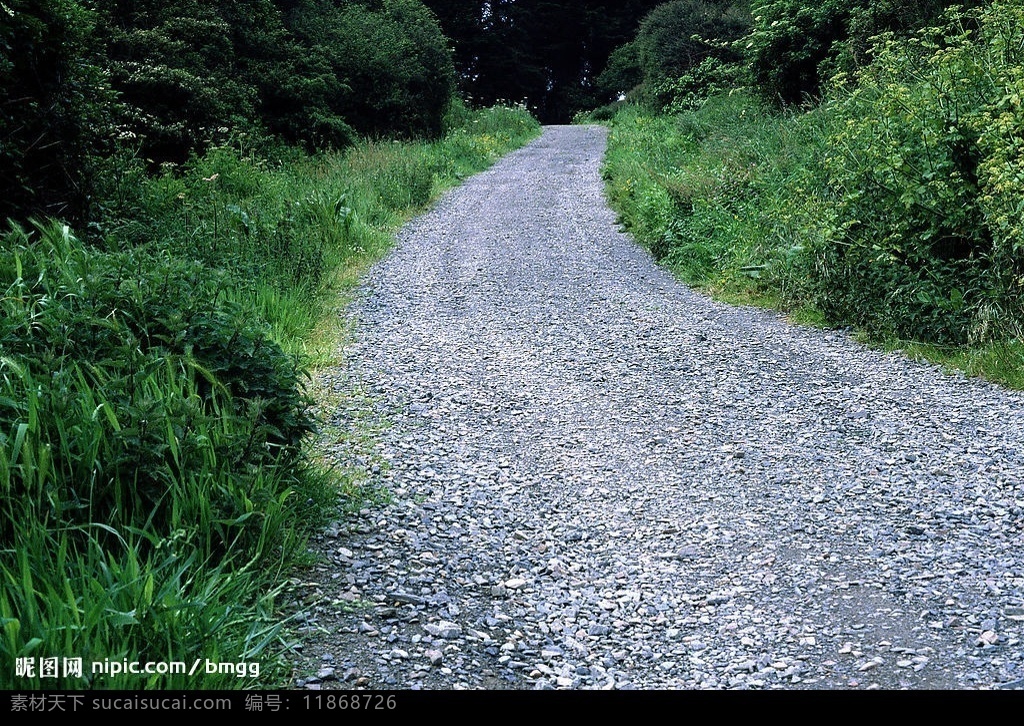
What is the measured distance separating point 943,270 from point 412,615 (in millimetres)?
5553

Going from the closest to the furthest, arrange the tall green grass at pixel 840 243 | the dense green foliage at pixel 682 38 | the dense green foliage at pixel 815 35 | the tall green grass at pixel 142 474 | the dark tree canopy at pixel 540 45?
the tall green grass at pixel 142 474
the tall green grass at pixel 840 243
the dense green foliage at pixel 815 35
the dense green foliage at pixel 682 38
the dark tree canopy at pixel 540 45

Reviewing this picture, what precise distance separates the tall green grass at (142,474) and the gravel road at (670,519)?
0.30 meters

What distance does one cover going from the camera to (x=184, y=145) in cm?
1489

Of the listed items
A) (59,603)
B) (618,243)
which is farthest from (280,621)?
(618,243)

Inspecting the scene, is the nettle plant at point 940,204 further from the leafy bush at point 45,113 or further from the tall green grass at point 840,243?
the leafy bush at point 45,113

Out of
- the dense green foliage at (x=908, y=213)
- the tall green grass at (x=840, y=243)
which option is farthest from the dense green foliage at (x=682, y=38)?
the dense green foliage at (x=908, y=213)

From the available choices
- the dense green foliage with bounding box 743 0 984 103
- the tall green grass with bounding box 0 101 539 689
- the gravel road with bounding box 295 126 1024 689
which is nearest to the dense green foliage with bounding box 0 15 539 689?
the tall green grass with bounding box 0 101 539 689

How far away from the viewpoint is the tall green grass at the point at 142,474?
101 inches

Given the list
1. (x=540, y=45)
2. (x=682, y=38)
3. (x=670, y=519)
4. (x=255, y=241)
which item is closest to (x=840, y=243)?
(x=670, y=519)

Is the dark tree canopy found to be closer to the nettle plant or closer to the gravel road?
the nettle plant

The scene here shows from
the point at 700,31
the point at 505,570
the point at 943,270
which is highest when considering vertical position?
the point at 700,31

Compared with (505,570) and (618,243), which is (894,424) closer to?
(505,570)

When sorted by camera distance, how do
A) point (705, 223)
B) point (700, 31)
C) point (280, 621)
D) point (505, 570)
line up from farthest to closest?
1. point (700, 31)
2. point (705, 223)
3. point (505, 570)
4. point (280, 621)
